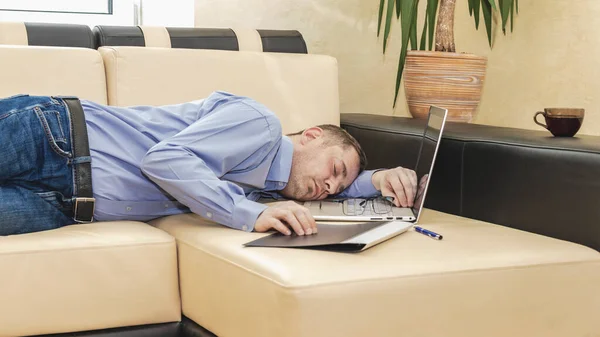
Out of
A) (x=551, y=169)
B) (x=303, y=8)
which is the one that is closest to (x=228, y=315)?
(x=551, y=169)

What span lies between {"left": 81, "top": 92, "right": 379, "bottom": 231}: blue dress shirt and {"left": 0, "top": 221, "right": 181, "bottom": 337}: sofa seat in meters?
0.13

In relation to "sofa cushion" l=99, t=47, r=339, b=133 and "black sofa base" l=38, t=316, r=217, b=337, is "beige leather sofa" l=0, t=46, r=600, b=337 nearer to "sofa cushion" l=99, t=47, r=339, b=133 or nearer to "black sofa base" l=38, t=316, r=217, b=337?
"black sofa base" l=38, t=316, r=217, b=337

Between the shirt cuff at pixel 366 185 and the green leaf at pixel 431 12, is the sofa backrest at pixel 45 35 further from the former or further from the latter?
the green leaf at pixel 431 12

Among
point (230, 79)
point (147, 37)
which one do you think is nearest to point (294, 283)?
point (230, 79)

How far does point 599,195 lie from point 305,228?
2.02 feet

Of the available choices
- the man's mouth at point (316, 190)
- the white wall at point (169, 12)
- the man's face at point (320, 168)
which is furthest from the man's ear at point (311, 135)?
the white wall at point (169, 12)

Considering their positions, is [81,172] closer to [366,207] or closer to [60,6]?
[366,207]

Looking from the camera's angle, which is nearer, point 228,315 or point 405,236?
point 228,315

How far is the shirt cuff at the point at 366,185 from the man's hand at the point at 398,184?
0.01 m

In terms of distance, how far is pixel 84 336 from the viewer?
1.48 metres

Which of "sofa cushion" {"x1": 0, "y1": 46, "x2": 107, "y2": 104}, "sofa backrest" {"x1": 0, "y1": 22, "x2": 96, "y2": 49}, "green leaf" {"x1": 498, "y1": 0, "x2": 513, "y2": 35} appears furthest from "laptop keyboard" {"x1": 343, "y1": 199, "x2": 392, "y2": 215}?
"green leaf" {"x1": 498, "y1": 0, "x2": 513, "y2": 35}

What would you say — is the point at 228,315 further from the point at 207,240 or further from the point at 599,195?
the point at 599,195

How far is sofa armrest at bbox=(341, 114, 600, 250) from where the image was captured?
163 centimetres

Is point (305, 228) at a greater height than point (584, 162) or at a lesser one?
lesser
